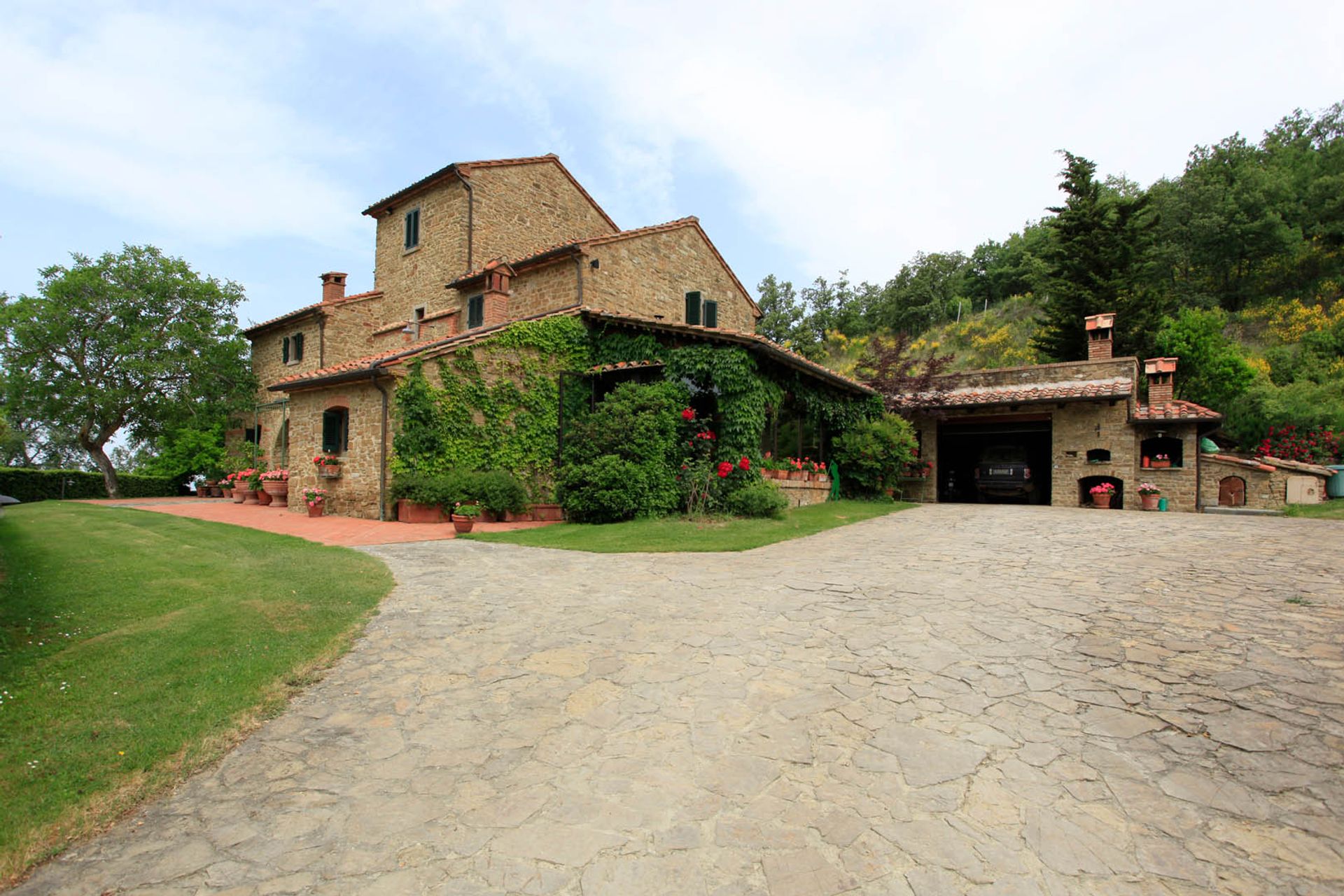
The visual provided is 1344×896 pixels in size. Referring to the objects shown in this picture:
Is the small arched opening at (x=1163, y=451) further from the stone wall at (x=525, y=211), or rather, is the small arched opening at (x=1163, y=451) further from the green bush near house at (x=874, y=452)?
the stone wall at (x=525, y=211)

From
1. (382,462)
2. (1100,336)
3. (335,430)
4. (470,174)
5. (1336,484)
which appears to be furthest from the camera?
(1100,336)

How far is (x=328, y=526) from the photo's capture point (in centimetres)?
1309

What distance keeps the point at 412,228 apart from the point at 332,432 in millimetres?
10498

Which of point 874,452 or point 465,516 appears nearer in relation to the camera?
point 465,516

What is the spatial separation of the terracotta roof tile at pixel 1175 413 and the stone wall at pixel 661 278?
1284 cm

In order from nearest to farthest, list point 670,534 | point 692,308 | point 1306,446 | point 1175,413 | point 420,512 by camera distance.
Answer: point 670,534 → point 420,512 → point 1175,413 → point 1306,446 → point 692,308

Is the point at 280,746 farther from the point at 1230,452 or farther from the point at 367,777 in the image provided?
the point at 1230,452

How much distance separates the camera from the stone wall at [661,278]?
18.1m

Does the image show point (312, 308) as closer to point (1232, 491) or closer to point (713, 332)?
point (713, 332)

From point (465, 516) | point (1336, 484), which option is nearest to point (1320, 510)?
point (1336, 484)

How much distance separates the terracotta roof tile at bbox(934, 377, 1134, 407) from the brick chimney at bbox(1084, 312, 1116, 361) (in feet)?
5.64

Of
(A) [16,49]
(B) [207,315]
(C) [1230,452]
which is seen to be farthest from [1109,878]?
(B) [207,315]

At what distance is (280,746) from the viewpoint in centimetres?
344

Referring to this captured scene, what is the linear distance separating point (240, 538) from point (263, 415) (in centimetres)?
1796
